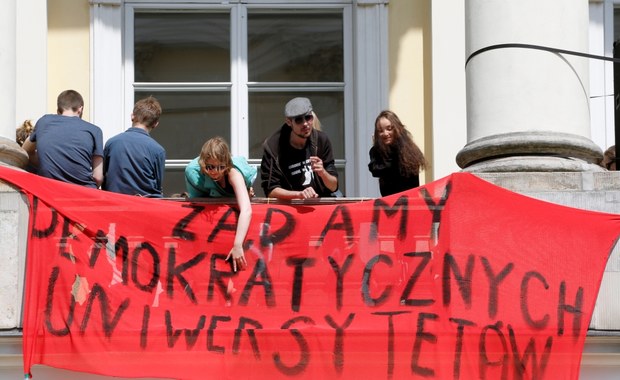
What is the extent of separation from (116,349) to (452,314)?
2201 mm

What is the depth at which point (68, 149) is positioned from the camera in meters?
10.7

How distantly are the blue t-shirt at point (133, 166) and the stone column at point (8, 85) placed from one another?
0.62m

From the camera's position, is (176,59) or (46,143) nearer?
(46,143)

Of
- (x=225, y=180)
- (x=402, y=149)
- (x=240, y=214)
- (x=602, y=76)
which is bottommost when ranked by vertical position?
(x=240, y=214)

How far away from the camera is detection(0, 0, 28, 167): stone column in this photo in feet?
35.2

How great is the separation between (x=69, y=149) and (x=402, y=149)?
91.1 inches

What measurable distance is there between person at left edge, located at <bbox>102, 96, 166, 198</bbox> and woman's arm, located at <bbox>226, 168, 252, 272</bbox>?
0.81m

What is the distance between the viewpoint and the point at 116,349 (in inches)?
397

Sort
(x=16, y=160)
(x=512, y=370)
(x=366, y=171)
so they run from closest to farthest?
1. (x=512, y=370)
2. (x=16, y=160)
3. (x=366, y=171)

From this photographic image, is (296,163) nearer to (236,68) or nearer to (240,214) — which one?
(240,214)

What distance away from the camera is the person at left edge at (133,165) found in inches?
425

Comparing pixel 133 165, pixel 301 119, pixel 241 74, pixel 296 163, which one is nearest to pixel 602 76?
pixel 241 74

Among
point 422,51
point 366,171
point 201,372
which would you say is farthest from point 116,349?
point 422,51

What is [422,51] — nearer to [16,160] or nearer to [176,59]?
[176,59]
